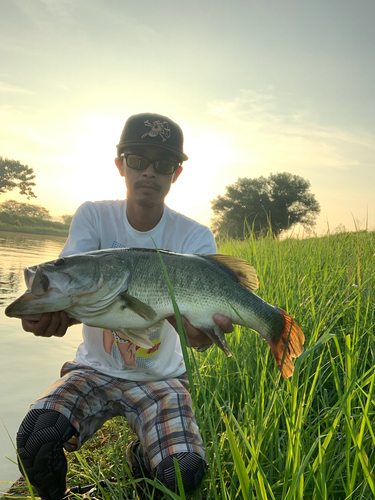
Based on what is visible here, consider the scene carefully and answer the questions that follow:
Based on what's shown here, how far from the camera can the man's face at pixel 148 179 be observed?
271 cm

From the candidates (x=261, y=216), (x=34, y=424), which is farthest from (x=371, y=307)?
(x=261, y=216)

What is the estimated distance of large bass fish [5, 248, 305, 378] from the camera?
198 cm

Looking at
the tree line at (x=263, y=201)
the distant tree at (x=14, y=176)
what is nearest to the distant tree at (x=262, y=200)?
the tree line at (x=263, y=201)

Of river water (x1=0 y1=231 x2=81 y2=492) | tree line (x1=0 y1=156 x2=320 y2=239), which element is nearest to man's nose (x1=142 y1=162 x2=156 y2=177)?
river water (x1=0 y1=231 x2=81 y2=492)

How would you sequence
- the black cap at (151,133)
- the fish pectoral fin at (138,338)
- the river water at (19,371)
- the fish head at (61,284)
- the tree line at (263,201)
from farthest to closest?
the tree line at (263,201)
the river water at (19,371)
the black cap at (151,133)
the fish pectoral fin at (138,338)
the fish head at (61,284)

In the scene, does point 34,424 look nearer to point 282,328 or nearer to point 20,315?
point 20,315

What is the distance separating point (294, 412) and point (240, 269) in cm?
97

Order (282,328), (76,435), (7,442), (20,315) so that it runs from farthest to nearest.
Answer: (7,442) → (76,435) → (282,328) → (20,315)

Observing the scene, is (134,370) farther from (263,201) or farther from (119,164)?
(263,201)

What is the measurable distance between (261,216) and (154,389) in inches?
1466

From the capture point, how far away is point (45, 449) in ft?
6.92

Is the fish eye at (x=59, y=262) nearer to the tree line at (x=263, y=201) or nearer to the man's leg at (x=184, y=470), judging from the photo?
the man's leg at (x=184, y=470)

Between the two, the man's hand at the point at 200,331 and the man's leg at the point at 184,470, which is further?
the man's hand at the point at 200,331

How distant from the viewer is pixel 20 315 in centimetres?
188
